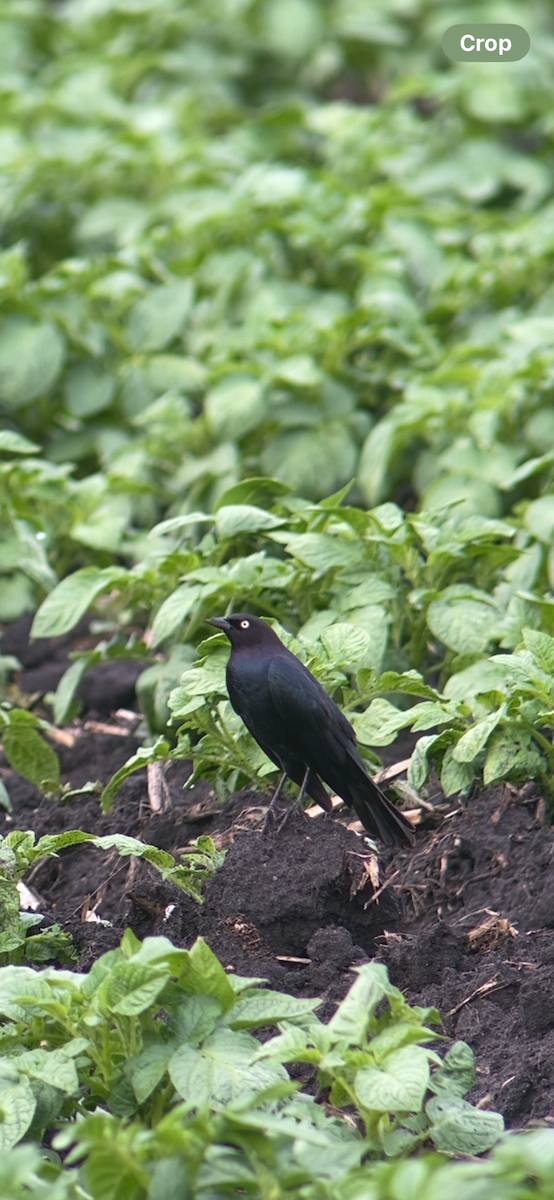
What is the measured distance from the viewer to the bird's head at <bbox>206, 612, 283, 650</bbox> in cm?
322

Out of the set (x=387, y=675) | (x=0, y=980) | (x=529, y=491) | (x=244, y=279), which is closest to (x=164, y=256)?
(x=244, y=279)

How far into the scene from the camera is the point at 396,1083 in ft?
7.31

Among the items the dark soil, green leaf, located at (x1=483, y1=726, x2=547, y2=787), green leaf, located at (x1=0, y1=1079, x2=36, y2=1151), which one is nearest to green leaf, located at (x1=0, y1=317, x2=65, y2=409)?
the dark soil

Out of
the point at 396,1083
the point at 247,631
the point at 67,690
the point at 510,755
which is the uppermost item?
the point at 247,631

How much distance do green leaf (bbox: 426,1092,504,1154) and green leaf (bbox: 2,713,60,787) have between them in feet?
5.32

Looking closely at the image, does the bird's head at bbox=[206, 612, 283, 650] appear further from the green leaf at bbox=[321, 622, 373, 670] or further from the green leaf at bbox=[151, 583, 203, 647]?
the green leaf at bbox=[151, 583, 203, 647]

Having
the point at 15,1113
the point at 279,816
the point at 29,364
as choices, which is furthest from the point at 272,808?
the point at 29,364

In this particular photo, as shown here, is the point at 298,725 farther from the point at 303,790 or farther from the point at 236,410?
the point at 236,410

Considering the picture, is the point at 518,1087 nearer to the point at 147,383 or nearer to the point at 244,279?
the point at 147,383

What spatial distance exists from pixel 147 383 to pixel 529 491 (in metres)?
1.55

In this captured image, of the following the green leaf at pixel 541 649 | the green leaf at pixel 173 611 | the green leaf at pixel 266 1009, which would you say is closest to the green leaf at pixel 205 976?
the green leaf at pixel 266 1009

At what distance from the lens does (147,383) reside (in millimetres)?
5594

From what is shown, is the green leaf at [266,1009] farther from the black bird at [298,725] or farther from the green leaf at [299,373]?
the green leaf at [299,373]

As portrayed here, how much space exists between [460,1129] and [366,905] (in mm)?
793
